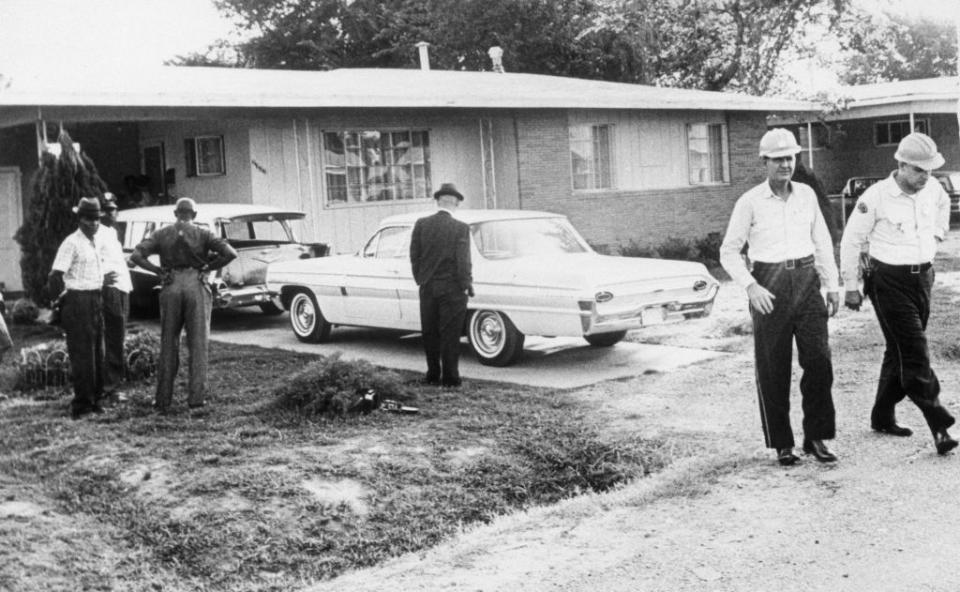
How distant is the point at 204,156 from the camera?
1984cm

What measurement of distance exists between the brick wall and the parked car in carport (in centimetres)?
652

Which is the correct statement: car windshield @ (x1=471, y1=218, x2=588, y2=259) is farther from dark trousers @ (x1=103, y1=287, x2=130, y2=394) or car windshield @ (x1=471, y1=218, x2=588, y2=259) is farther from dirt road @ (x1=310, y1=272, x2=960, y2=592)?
dirt road @ (x1=310, y1=272, x2=960, y2=592)

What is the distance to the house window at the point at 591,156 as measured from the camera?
895 inches

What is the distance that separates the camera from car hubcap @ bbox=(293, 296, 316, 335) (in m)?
14.0

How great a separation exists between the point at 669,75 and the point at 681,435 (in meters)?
34.1

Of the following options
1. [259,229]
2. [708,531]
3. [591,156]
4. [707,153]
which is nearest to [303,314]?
[259,229]

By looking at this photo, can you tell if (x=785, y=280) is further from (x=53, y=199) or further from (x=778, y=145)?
(x=53, y=199)

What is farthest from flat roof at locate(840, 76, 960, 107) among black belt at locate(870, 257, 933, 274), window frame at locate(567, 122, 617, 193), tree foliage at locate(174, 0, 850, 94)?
black belt at locate(870, 257, 933, 274)

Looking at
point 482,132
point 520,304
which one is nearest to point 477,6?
point 482,132

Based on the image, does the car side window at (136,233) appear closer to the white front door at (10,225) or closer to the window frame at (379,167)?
the white front door at (10,225)

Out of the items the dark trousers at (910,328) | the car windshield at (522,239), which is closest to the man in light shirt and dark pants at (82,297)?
the car windshield at (522,239)

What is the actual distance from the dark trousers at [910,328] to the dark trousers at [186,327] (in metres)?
5.26

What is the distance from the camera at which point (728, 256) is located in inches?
276

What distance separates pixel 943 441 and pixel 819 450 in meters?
0.70
